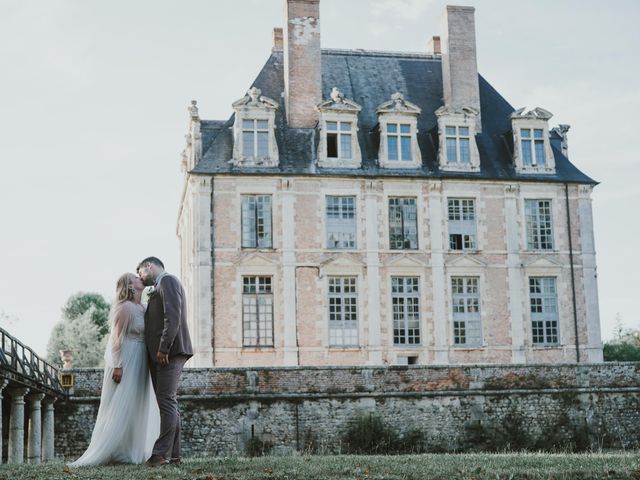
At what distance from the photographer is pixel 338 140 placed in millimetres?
31922

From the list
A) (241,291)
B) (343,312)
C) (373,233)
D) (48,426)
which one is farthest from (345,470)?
(373,233)

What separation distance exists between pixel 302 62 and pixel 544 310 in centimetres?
1095

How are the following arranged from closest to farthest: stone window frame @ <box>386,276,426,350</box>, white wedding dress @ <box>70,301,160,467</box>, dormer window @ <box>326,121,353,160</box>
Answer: white wedding dress @ <box>70,301,160,467</box> < stone window frame @ <box>386,276,426,350</box> < dormer window @ <box>326,121,353,160</box>

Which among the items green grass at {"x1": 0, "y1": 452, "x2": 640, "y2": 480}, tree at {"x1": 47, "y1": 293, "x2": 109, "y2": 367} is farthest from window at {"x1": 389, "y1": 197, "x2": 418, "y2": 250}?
tree at {"x1": 47, "y1": 293, "x2": 109, "y2": 367}

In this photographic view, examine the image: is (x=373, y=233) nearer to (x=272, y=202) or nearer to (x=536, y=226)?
(x=272, y=202)

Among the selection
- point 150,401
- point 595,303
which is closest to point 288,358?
point 595,303

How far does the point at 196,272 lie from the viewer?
1184 inches

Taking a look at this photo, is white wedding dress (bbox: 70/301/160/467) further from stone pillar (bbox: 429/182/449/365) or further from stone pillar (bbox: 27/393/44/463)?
stone pillar (bbox: 429/182/449/365)

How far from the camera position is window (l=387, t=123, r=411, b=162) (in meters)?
32.2

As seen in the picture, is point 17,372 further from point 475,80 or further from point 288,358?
point 475,80

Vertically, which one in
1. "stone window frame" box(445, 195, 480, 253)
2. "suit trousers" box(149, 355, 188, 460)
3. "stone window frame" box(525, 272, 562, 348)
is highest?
"stone window frame" box(445, 195, 480, 253)

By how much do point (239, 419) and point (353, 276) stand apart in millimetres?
7878

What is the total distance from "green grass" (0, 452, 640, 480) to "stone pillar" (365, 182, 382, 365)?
19312 mm

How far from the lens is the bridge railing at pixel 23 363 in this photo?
18266 mm
